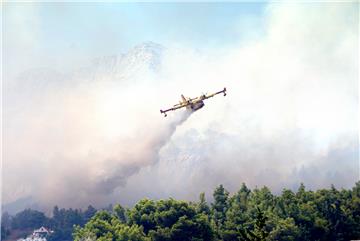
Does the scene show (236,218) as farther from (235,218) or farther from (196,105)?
(196,105)

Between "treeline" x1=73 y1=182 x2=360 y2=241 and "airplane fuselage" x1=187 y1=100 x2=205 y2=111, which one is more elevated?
"airplane fuselage" x1=187 y1=100 x2=205 y2=111

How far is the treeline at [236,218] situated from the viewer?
129m

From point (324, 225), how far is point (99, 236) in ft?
174

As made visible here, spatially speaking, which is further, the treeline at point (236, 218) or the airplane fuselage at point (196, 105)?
the treeline at point (236, 218)

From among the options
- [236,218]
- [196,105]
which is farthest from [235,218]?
[196,105]

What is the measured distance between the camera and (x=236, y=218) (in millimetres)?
140750

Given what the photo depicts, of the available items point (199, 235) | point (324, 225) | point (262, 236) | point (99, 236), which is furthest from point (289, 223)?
point (262, 236)

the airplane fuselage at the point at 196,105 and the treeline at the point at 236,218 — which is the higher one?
the airplane fuselage at the point at 196,105

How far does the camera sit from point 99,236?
422ft

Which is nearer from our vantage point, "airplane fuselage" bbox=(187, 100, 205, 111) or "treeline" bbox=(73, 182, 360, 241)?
"airplane fuselage" bbox=(187, 100, 205, 111)

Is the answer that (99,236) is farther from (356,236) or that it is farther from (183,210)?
(356,236)

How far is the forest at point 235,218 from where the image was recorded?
129 m

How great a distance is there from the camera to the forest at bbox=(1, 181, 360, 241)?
Answer: 423ft

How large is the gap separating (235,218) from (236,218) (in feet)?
0.83
